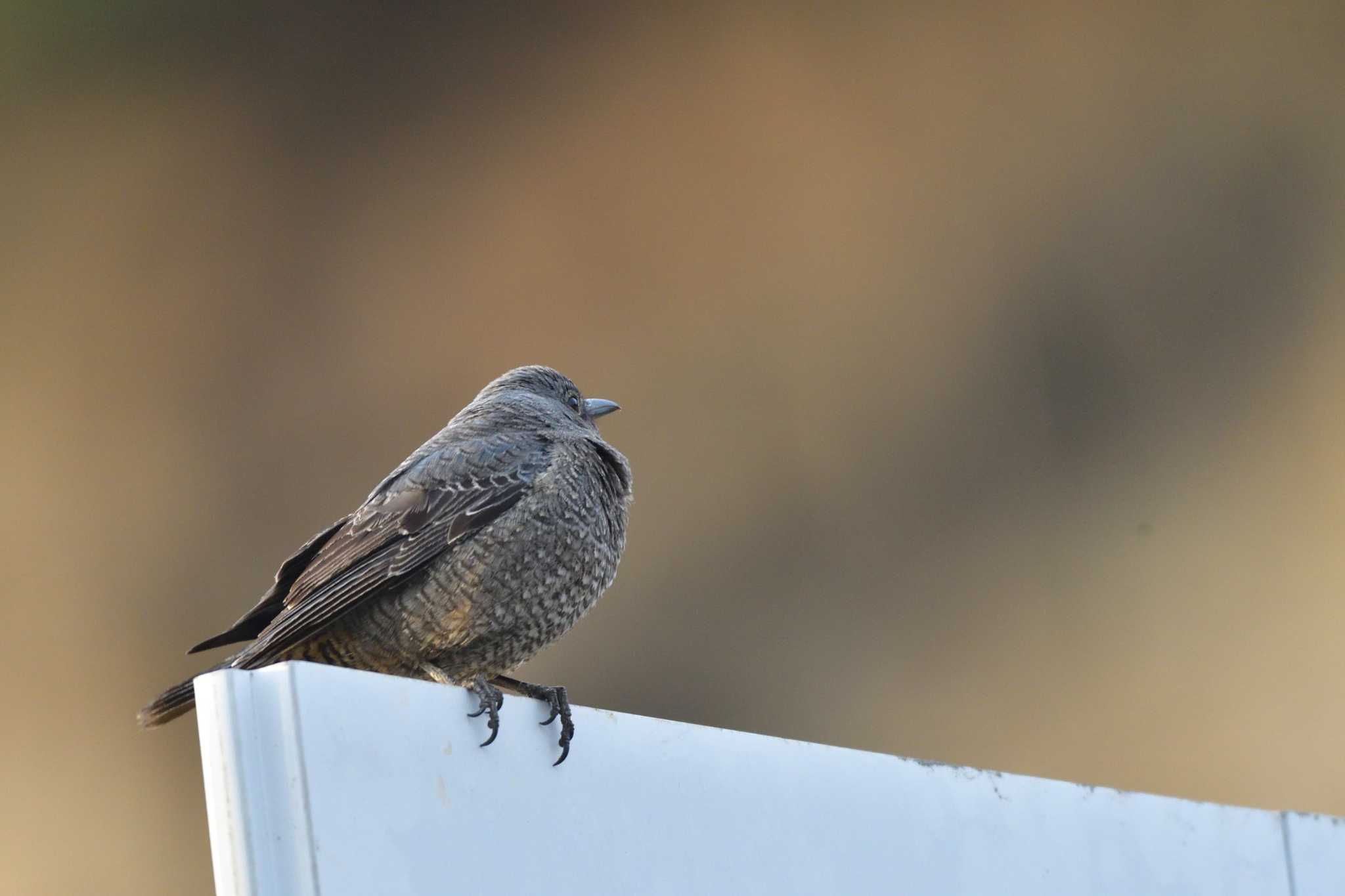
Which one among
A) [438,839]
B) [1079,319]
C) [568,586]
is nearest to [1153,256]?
[1079,319]

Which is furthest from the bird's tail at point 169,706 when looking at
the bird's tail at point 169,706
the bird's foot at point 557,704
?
the bird's foot at point 557,704

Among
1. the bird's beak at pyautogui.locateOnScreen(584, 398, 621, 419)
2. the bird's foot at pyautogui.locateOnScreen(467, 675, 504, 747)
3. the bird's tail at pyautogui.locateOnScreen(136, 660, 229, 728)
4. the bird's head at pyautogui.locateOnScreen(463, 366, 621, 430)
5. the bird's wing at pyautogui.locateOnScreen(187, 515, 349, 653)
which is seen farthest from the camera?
the bird's beak at pyautogui.locateOnScreen(584, 398, 621, 419)

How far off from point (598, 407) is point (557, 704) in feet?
6.21

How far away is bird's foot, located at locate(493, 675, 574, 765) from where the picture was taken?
2.08 meters

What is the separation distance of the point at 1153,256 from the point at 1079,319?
1.53 ft

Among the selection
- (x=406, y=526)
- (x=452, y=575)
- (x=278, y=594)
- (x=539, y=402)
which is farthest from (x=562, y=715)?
(x=539, y=402)

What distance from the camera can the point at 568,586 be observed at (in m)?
3.19

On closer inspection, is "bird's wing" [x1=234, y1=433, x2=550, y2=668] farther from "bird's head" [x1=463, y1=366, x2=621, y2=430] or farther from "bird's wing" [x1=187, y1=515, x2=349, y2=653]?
"bird's head" [x1=463, y1=366, x2=621, y2=430]

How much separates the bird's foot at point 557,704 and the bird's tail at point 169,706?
66 centimetres

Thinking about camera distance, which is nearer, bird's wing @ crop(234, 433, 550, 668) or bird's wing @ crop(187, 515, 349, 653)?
bird's wing @ crop(234, 433, 550, 668)

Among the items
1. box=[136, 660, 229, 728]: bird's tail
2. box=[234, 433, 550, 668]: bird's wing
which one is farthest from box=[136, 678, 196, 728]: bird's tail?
box=[234, 433, 550, 668]: bird's wing

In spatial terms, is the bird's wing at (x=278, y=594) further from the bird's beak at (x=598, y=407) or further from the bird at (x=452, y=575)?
the bird's beak at (x=598, y=407)

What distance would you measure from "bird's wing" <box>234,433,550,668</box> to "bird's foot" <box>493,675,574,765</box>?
0.36 meters

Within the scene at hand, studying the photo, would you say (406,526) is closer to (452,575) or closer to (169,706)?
(452,575)
